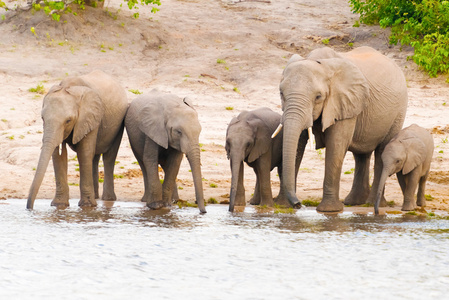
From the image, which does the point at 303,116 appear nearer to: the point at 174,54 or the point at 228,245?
the point at 228,245

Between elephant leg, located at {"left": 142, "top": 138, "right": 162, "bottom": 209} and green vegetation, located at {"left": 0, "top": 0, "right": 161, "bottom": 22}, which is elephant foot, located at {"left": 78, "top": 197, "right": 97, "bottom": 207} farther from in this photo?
green vegetation, located at {"left": 0, "top": 0, "right": 161, "bottom": 22}

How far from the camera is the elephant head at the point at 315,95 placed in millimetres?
9391

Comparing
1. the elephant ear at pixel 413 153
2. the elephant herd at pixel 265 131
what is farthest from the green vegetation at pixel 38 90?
the elephant ear at pixel 413 153

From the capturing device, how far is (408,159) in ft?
33.9

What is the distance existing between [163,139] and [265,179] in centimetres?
143

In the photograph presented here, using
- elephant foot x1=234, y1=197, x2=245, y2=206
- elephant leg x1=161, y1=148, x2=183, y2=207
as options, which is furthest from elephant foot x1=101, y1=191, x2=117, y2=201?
elephant foot x1=234, y1=197, x2=245, y2=206

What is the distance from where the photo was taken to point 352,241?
25.5ft

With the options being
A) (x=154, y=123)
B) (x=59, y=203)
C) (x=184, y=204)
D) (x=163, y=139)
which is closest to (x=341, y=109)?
(x=163, y=139)

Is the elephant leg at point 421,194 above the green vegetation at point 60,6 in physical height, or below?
below

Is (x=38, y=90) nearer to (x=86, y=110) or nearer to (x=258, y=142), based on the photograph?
(x=86, y=110)

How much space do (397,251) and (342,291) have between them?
1651 mm

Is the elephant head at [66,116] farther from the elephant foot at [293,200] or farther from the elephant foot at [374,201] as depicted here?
the elephant foot at [374,201]

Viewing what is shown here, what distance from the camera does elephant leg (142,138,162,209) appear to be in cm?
1017

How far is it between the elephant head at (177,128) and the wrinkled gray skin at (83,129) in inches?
24.2
